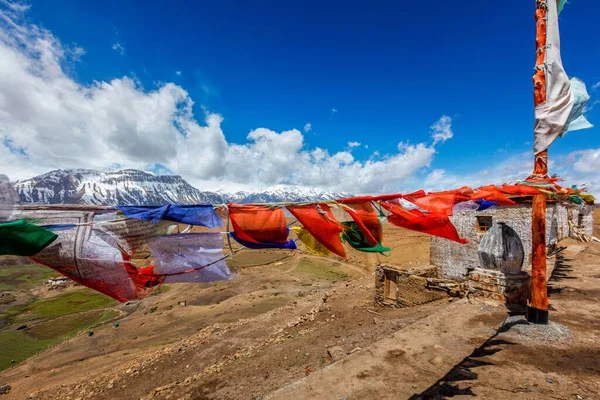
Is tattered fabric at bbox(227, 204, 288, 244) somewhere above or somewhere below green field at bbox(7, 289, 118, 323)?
above

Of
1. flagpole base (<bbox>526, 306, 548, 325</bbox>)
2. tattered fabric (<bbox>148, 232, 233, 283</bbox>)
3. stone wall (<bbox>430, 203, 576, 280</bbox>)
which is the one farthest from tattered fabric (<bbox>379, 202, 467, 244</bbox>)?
stone wall (<bbox>430, 203, 576, 280</bbox>)

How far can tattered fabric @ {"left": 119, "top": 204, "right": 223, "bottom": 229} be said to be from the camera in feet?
13.8

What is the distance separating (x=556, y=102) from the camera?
235 inches

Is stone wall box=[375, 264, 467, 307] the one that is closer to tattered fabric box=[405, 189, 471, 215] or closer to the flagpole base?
the flagpole base

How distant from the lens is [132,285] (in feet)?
14.5

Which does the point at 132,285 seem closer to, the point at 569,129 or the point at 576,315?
the point at 569,129

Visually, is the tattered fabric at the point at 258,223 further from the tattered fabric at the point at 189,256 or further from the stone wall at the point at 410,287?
the stone wall at the point at 410,287

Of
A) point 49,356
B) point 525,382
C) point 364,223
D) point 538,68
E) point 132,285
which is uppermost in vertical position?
point 538,68

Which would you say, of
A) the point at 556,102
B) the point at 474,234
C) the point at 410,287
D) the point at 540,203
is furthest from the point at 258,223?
the point at 474,234

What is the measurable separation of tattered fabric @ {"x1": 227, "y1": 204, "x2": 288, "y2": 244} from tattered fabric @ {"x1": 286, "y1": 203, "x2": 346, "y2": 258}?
285 mm

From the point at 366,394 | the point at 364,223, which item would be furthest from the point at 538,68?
the point at 366,394

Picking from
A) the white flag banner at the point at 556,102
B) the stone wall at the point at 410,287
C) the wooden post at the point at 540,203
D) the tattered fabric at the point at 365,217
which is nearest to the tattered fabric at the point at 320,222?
the tattered fabric at the point at 365,217

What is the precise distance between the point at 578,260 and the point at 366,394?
1644 centimetres

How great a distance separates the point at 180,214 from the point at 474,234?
15084 mm
